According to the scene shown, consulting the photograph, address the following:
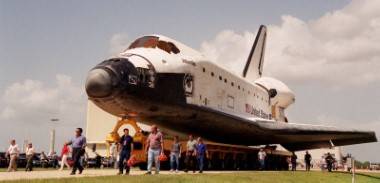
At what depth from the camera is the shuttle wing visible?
56.6 feet

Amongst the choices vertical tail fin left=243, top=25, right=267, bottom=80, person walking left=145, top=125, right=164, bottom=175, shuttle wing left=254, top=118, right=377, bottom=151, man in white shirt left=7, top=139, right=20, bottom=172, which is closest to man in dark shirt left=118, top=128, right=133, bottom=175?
person walking left=145, top=125, right=164, bottom=175

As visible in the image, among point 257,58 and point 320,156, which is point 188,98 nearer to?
point 257,58

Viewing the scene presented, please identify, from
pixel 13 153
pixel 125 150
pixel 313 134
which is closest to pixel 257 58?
pixel 313 134

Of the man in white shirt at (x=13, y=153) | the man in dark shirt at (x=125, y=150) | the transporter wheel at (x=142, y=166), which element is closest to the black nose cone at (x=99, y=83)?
the man in dark shirt at (x=125, y=150)

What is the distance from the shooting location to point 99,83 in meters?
10.6

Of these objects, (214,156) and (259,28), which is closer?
(214,156)

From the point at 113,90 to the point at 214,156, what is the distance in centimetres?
653

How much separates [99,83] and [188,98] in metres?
3.49

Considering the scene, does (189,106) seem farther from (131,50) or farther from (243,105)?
(243,105)

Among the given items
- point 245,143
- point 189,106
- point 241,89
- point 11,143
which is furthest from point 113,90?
point 245,143

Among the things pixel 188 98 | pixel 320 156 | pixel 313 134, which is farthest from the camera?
pixel 320 156

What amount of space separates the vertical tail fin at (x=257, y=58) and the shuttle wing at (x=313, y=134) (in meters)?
5.92

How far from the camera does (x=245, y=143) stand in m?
19.7

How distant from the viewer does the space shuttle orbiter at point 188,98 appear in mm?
11258
